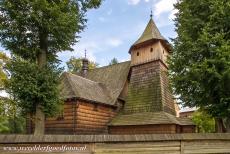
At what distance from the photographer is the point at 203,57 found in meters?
14.5

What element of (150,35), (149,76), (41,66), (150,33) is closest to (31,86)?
(41,66)

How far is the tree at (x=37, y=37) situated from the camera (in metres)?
13.2

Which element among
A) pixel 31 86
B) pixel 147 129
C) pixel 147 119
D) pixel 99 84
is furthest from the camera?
pixel 99 84

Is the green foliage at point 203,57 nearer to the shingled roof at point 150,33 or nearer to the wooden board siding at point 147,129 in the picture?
the wooden board siding at point 147,129

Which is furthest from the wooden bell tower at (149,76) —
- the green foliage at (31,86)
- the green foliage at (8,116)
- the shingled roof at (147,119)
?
the green foliage at (31,86)

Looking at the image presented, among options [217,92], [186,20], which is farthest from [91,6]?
[217,92]

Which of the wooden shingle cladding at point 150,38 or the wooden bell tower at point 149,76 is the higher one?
the wooden shingle cladding at point 150,38

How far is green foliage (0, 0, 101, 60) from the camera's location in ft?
43.3

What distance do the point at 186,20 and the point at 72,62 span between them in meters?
39.4

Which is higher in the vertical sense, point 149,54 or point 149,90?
point 149,54

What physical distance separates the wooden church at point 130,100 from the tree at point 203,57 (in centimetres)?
720

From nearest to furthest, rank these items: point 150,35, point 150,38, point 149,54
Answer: point 150,38 → point 149,54 → point 150,35

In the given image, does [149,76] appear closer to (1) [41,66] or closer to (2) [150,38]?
(2) [150,38]

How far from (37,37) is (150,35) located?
1565cm
